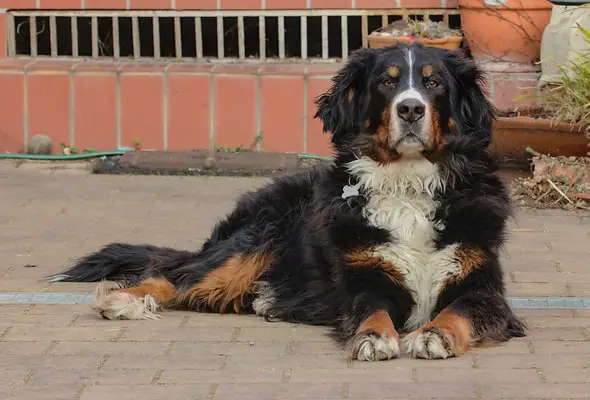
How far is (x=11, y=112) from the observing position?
29.5 feet

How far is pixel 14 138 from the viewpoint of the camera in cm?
905

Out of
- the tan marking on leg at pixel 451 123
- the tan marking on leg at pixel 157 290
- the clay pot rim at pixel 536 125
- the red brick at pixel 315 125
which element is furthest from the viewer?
the red brick at pixel 315 125

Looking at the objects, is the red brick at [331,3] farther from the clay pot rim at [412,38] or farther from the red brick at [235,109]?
the red brick at [235,109]

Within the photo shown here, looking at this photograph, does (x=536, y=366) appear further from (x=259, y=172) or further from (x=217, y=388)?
(x=259, y=172)

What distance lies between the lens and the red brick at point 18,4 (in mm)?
9188

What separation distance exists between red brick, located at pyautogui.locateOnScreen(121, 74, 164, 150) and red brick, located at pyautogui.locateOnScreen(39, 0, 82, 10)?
74 cm

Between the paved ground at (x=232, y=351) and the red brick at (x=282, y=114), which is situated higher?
the red brick at (x=282, y=114)

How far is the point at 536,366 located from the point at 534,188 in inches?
135

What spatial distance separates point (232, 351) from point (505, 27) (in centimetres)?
463

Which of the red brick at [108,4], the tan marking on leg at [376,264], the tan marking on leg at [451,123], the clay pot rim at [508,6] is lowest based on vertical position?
the tan marking on leg at [376,264]

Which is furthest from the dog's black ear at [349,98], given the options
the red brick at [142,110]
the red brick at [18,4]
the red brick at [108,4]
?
the red brick at [18,4]

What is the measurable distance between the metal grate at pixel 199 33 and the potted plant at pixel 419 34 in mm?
241

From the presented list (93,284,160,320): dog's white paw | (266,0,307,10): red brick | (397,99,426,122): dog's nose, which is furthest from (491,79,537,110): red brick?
(93,284,160,320): dog's white paw

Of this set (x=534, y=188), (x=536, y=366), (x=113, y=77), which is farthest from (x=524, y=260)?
(x=113, y=77)
